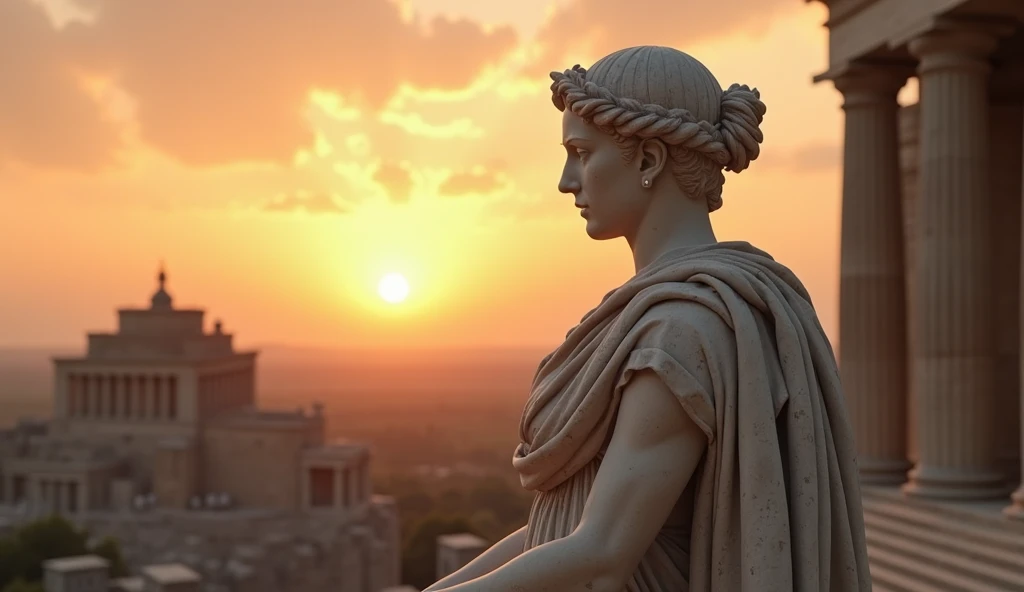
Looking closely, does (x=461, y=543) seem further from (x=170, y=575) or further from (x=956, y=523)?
(x=956, y=523)

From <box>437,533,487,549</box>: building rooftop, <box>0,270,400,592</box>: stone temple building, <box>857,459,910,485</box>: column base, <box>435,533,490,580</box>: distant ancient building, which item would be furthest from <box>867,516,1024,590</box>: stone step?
<box>0,270,400,592</box>: stone temple building

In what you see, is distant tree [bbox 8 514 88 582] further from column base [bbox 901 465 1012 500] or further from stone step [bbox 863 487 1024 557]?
column base [bbox 901 465 1012 500]

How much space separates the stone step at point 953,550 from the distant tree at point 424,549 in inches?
1521

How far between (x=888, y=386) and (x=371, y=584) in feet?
128

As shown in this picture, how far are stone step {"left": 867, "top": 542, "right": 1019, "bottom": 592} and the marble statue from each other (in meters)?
9.79

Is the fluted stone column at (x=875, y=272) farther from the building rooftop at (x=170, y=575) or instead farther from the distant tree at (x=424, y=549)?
the distant tree at (x=424, y=549)

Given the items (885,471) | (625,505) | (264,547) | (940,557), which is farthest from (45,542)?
(625,505)

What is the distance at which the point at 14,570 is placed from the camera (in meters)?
43.5

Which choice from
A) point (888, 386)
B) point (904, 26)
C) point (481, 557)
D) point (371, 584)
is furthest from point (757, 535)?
point (371, 584)

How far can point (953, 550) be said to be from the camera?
1334cm

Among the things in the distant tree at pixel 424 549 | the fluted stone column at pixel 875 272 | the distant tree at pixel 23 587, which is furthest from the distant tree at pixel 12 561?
the fluted stone column at pixel 875 272

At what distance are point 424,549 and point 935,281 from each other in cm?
4241

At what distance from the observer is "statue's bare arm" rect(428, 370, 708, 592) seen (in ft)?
10.3

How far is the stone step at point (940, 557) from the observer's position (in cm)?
1205
